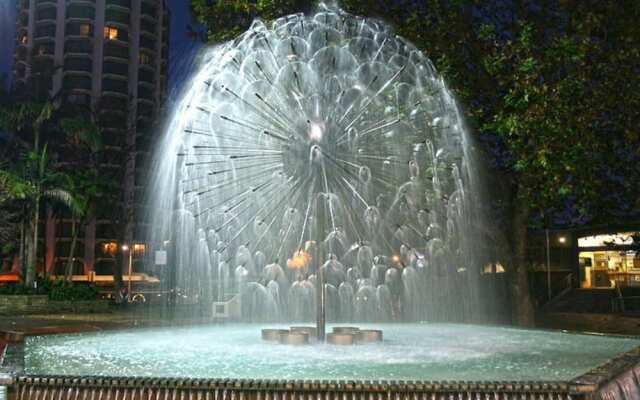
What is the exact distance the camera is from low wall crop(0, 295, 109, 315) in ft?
106

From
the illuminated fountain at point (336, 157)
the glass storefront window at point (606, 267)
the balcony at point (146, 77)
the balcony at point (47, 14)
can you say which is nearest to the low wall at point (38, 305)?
the illuminated fountain at point (336, 157)

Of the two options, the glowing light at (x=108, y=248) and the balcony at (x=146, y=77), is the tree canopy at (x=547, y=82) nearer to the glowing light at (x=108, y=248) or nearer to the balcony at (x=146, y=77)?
the glowing light at (x=108, y=248)

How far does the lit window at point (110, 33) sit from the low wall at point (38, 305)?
80394mm

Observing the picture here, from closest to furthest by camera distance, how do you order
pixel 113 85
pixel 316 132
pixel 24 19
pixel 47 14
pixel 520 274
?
pixel 316 132 < pixel 520 274 < pixel 113 85 < pixel 47 14 < pixel 24 19

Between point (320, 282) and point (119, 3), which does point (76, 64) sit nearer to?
point (119, 3)

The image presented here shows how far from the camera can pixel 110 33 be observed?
350 feet

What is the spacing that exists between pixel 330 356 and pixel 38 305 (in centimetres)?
2527

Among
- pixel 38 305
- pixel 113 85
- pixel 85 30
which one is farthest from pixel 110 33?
pixel 38 305

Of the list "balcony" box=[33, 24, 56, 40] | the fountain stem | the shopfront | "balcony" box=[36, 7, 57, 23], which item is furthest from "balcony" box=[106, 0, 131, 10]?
the fountain stem

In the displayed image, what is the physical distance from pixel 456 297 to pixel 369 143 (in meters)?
13.5

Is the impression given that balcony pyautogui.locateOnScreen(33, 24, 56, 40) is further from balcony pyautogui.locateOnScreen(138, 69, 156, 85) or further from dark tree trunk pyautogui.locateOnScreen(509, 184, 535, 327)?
dark tree trunk pyautogui.locateOnScreen(509, 184, 535, 327)

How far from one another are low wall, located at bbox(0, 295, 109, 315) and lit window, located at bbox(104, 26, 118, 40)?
8039 cm

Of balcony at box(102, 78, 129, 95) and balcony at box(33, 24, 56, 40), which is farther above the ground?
balcony at box(33, 24, 56, 40)

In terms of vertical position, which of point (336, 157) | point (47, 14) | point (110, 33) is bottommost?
point (336, 157)
